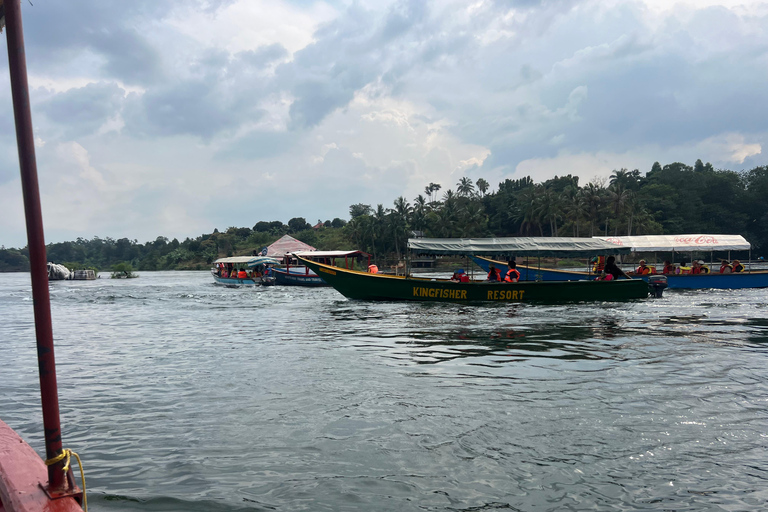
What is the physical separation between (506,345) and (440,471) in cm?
633

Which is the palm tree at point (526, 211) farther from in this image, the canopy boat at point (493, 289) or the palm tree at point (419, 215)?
the canopy boat at point (493, 289)

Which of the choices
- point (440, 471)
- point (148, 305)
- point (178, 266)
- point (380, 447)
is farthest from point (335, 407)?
point (178, 266)

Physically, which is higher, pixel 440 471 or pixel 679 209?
pixel 679 209

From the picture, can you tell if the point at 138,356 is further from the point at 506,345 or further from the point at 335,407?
the point at 506,345

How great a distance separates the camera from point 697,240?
87.1 ft

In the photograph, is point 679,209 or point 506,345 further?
point 679,209

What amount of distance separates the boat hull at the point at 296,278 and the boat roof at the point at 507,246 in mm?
15131

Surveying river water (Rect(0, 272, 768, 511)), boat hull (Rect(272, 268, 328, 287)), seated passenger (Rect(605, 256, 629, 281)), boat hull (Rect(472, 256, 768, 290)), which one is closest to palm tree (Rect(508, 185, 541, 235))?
boat hull (Rect(272, 268, 328, 287))

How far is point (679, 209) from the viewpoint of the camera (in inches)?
2894

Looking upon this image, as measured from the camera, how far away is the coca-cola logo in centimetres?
2641

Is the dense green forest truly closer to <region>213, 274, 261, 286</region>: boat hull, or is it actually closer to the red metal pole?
<region>213, 274, 261, 286</region>: boat hull

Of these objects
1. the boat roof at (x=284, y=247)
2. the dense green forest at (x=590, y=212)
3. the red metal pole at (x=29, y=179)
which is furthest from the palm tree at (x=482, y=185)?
the red metal pole at (x=29, y=179)

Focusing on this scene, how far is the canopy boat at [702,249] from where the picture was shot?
2466 centimetres

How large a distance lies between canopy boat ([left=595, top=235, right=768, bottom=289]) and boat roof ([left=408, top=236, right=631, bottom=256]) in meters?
2.63
